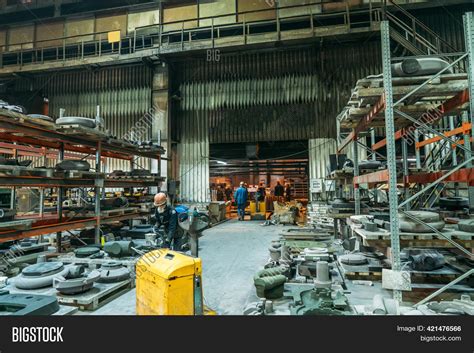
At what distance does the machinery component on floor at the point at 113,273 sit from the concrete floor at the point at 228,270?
254 mm

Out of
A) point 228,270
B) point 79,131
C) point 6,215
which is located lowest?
point 228,270

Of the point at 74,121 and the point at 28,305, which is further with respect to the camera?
the point at 74,121

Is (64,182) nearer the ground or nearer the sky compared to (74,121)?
nearer the ground

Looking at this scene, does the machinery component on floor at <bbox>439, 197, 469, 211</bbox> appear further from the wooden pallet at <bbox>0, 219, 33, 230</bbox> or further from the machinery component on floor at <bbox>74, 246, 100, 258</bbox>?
the wooden pallet at <bbox>0, 219, 33, 230</bbox>

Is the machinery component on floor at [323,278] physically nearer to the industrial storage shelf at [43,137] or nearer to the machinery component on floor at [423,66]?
the machinery component on floor at [423,66]

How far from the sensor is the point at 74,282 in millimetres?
3346

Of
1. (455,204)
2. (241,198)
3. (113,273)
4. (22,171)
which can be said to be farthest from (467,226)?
(241,198)

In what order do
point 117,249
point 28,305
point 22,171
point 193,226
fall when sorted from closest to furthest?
1. point 28,305
2. point 193,226
3. point 22,171
4. point 117,249

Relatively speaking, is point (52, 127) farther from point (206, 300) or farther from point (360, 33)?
point (360, 33)

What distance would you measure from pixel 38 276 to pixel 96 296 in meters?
1.13

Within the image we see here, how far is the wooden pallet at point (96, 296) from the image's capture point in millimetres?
3219

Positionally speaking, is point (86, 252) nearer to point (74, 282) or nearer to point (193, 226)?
point (74, 282)
